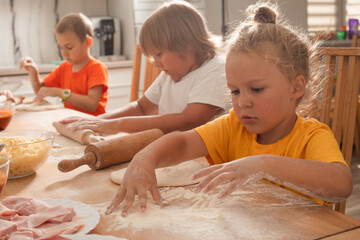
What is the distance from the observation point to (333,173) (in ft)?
2.63

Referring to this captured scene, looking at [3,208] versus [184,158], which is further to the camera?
[184,158]

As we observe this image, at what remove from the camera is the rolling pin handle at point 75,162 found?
92 centimetres

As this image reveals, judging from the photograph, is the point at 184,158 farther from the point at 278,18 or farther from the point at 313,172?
the point at 278,18

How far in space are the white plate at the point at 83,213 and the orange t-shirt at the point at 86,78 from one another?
168cm

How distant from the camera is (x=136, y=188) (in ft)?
2.54

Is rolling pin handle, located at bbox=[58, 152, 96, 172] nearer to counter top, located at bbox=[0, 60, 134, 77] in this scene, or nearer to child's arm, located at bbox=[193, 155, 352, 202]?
child's arm, located at bbox=[193, 155, 352, 202]

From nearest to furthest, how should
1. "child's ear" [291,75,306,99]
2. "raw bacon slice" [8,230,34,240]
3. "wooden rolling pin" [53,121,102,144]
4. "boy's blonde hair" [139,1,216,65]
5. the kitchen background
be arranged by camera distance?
"raw bacon slice" [8,230,34,240], "child's ear" [291,75,306,99], "wooden rolling pin" [53,121,102,144], "boy's blonde hair" [139,1,216,65], the kitchen background

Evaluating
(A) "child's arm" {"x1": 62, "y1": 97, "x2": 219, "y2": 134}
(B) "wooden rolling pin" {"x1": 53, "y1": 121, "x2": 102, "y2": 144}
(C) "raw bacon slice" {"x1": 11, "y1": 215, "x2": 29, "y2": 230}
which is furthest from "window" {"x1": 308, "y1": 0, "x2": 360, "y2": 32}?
(C) "raw bacon slice" {"x1": 11, "y1": 215, "x2": 29, "y2": 230}

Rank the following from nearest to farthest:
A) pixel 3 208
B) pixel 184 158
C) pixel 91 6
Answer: pixel 3 208 < pixel 184 158 < pixel 91 6

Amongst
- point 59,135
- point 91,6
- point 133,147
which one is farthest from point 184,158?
point 91,6

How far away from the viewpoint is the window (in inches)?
185

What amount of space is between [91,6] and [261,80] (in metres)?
3.50

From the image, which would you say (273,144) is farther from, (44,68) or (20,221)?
(44,68)

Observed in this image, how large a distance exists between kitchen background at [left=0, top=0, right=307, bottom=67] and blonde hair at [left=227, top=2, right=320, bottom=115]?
110 inches
